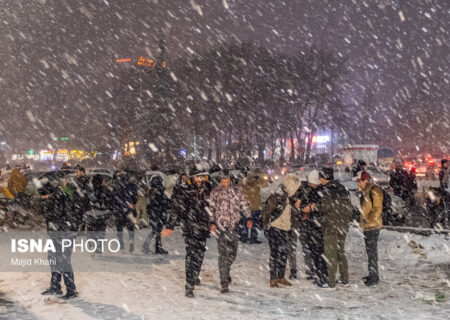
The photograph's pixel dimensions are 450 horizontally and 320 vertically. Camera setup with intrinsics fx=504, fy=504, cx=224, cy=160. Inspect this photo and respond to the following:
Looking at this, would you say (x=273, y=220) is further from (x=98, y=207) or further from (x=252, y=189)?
(x=98, y=207)

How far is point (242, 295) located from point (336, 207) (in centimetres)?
200

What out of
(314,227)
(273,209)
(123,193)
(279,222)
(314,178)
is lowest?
(314,227)

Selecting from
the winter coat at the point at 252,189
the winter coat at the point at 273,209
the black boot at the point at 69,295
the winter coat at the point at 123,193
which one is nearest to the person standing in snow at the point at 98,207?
the winter coat at the point at 123,193

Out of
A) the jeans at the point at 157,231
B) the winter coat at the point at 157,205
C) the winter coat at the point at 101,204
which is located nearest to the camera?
the winter coat at the point at 157,205

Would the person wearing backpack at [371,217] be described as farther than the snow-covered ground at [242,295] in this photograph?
Yes

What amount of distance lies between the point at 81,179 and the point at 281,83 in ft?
132

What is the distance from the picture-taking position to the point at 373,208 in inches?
323

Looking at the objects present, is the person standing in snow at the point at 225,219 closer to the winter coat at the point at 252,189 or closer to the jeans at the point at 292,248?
the jeans at the point at 292,248

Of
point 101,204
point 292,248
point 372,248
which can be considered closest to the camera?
point 372,248

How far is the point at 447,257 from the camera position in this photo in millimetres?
10180

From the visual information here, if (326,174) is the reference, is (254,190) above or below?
below

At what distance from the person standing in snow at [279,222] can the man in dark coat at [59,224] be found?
9.94 feet

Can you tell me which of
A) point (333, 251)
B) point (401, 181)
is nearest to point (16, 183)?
point (333, 251)

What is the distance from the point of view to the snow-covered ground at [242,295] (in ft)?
22.3
